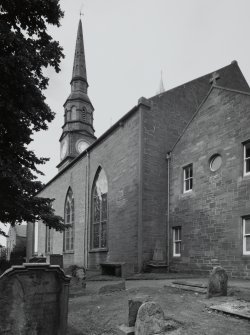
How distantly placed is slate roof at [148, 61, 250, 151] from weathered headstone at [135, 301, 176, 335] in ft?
48.7

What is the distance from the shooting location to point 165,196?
19219 mm

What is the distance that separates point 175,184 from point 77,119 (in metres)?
26.6

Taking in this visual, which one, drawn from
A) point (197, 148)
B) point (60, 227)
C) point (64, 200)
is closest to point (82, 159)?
point (64, 200)

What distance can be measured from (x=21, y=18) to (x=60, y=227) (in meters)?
8.04

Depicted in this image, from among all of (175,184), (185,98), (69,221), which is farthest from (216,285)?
(69,221)

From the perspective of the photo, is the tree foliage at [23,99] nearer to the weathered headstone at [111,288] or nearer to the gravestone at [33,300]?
the weathered headstone at [111,288]

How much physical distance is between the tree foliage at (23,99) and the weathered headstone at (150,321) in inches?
272

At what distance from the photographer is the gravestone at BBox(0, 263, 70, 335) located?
562 centimetres

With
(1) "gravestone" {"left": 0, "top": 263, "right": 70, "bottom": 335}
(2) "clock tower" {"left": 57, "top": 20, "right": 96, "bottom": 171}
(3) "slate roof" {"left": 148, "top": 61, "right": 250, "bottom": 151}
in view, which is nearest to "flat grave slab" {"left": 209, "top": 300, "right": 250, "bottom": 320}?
(1) "gravestone" {"left": 0, "top": 263, "right": 70, "bottom": 335}

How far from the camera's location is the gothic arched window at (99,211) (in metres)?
23.3

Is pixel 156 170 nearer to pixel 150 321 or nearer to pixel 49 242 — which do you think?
pixel 150 321

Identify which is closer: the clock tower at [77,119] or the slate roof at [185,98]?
the slate roof at [185,98]

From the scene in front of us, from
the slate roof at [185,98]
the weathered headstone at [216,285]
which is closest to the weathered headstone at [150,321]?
the weathered headstone at [216,285]

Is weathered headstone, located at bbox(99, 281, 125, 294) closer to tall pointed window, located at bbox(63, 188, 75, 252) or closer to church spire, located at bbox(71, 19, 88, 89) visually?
tall pointed window, located at bbox(63, 188, 75, 252)
